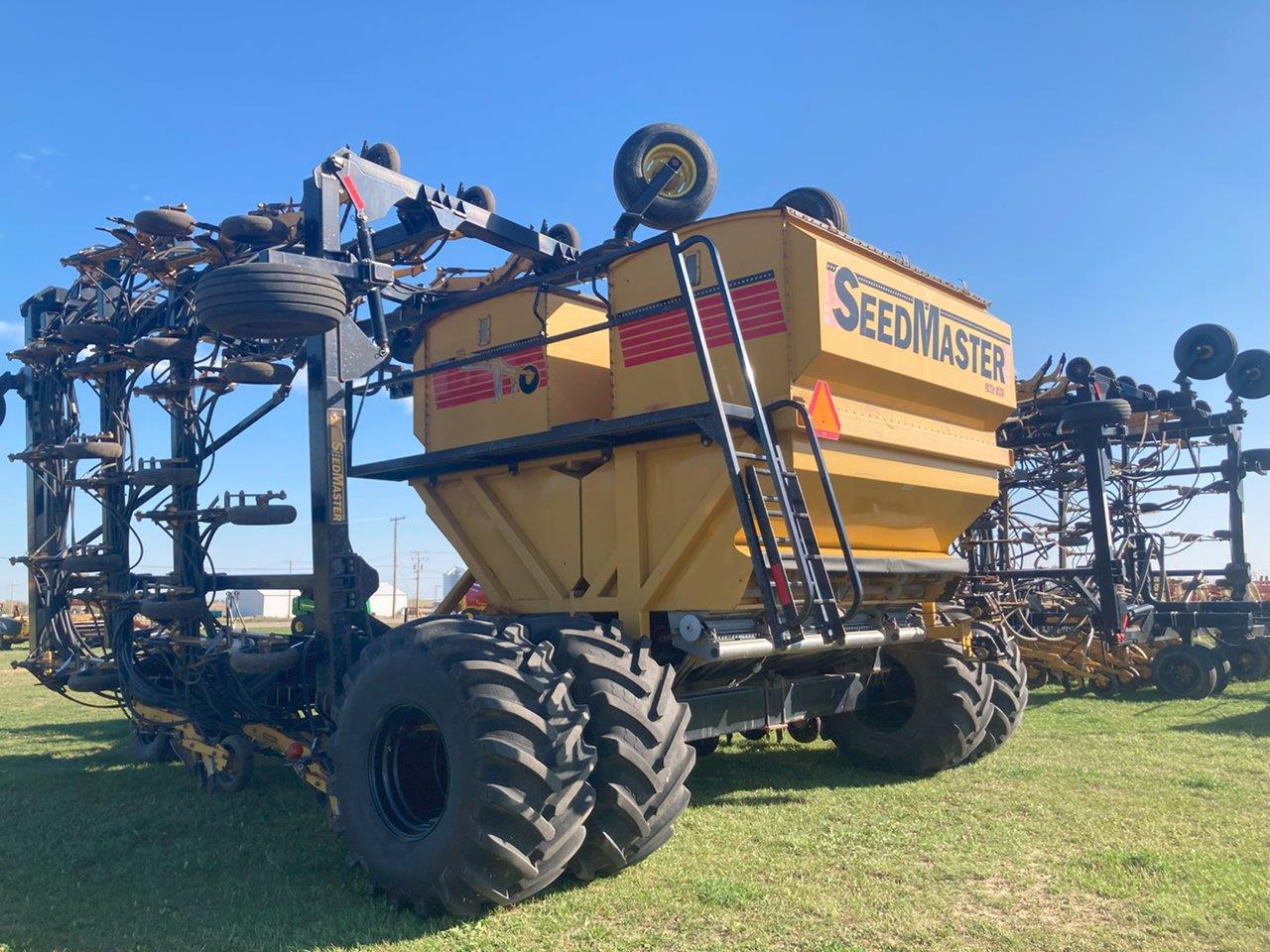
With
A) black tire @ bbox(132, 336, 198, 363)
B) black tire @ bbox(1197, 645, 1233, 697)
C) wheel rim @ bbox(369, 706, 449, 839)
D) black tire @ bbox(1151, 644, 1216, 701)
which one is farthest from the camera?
black tire @ bbox(1197, 645, 1233, 697)

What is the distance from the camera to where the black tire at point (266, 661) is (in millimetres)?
6355

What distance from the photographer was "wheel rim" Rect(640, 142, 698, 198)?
7129 millimetres

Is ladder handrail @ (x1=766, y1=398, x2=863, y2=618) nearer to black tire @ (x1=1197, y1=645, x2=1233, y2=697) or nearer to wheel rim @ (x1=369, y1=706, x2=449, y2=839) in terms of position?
wheel rim @ (x1=369, y1=706, x2=449, y2=839)

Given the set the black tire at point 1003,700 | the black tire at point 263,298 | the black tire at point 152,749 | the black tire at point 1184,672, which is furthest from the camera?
the black tire at point 1184,672

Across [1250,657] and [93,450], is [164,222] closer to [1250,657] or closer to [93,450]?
[93,450]

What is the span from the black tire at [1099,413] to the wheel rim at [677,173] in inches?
331

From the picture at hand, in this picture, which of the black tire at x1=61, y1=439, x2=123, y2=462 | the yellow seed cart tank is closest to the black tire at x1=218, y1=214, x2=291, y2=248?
the yellow seed cart tank

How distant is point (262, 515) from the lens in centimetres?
725

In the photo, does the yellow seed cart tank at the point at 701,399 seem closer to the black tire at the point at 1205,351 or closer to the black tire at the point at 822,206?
the black tire at the point at 822,206

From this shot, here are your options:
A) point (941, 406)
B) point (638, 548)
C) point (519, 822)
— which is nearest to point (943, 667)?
point (941, 406)

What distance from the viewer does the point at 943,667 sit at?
7422 millimetres

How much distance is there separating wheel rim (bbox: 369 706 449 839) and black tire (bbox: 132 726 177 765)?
446 centimetres

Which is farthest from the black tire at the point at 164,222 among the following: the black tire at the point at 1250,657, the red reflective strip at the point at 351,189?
the black tire at the point at 1250,657

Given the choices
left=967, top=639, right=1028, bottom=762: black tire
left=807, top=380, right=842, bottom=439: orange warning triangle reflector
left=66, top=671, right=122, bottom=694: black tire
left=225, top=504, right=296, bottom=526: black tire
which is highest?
left=807, top=380, right=842, bottom=439: orange warning triangle reflector
